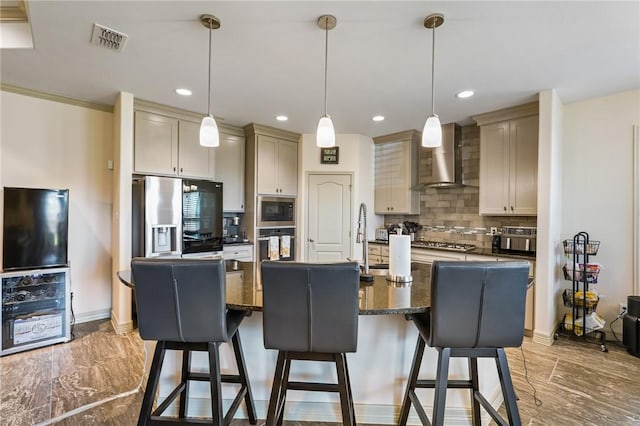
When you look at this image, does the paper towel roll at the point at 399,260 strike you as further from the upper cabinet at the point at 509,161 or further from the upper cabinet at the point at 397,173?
the upper cabinet at the point at 397,173

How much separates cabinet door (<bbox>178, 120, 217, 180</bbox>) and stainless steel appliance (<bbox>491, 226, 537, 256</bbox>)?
12.1 feet

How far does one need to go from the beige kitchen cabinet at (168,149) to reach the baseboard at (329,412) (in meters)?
2.54

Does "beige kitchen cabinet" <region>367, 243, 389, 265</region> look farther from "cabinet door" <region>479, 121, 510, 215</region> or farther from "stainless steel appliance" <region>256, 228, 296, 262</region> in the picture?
"cabinet door" <region>479, 121, 510, 215</region>

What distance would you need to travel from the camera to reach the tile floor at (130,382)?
1965mm

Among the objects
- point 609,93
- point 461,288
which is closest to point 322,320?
point 461,288

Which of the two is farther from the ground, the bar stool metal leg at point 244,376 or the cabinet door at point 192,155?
the cabinet door at point 192,155

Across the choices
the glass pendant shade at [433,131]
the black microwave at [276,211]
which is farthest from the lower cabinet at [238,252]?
the glass pendant shade at [433,131]

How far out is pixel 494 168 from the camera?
3717 millimetres

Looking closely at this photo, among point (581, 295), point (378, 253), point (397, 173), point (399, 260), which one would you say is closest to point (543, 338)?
point (581, 295)

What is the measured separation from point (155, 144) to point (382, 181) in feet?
10.6

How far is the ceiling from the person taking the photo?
1.89 metres

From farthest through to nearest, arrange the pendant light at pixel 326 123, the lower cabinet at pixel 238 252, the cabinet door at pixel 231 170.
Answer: the cabinet door at pixel 231 170 < the lower cabinet at pixel 238 252 < the pendant light at pixel 326 123

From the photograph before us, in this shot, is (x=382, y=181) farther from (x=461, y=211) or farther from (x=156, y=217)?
(x=156, y=217)

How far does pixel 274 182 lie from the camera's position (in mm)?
4523
